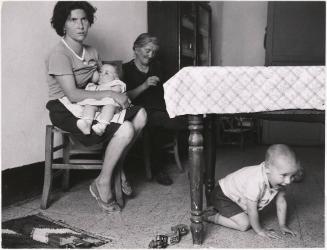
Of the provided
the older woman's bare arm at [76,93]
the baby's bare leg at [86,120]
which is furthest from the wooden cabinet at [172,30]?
the baby's bare leg at [86,120]

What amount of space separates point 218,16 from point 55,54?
3866mm

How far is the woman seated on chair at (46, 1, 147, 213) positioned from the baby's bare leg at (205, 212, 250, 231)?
0.60 meters

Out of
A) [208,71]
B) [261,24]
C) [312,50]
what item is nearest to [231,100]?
[208,71]

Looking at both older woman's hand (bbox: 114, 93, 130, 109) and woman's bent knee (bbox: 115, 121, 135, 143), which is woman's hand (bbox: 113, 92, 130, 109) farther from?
woman's bent knee (bbox: 115, 121, 135, 143)

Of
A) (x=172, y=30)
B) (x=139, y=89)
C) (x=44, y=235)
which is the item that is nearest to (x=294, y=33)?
(x=172, y=30)

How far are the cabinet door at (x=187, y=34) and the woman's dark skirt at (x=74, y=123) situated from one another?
1.83 metres

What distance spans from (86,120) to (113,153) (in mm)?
244

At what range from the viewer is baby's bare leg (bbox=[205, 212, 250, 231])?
5.81ft

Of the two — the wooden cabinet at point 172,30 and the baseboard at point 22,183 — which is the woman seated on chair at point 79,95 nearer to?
the baseboard at point 22,183

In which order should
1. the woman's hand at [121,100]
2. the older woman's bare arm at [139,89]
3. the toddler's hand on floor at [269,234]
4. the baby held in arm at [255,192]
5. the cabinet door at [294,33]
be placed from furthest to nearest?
the cabinet door at [294,33] → the older woman's bare arm at [139,89] → the woman's hand at [121,100] → the toddler's hand on floor at [269,234] → the baby held in arm at [255,192]

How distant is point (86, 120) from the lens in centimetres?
201

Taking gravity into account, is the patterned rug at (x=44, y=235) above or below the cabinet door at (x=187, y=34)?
below

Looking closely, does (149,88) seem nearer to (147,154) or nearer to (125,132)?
(147,154)

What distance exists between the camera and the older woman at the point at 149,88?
273cm
